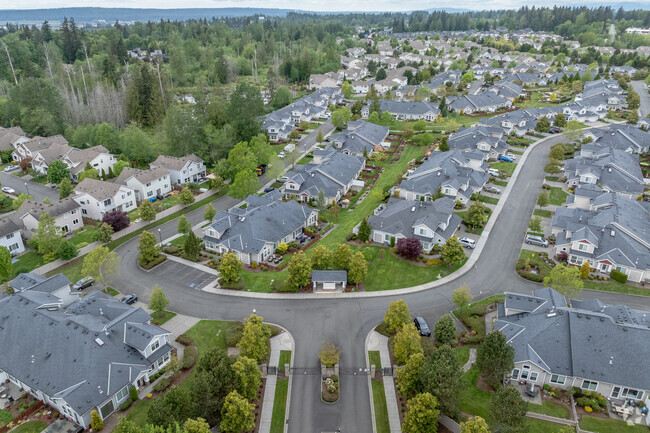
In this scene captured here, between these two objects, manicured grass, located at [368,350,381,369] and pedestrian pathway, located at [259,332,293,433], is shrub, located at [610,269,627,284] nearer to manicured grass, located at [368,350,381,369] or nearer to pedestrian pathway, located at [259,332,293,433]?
manicured grass, located at [368,350,381,369]

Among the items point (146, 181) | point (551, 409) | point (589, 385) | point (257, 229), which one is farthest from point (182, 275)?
point (589, 385)

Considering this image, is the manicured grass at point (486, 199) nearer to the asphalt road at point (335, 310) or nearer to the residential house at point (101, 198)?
the asphalt road at point (335, 310)

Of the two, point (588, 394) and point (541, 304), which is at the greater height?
point (541, 304)

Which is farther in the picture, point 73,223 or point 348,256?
point 73,223

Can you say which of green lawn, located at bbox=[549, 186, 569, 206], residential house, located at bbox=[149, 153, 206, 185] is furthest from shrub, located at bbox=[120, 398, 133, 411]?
green lawn, located at bbox=[549, 186, 569, 206]

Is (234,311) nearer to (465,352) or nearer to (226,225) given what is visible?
(226,225)

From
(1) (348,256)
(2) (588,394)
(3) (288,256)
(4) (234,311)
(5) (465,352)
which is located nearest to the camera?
(2) (588,394)

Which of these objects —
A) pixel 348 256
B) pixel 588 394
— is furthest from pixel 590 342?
pixel 348 256
